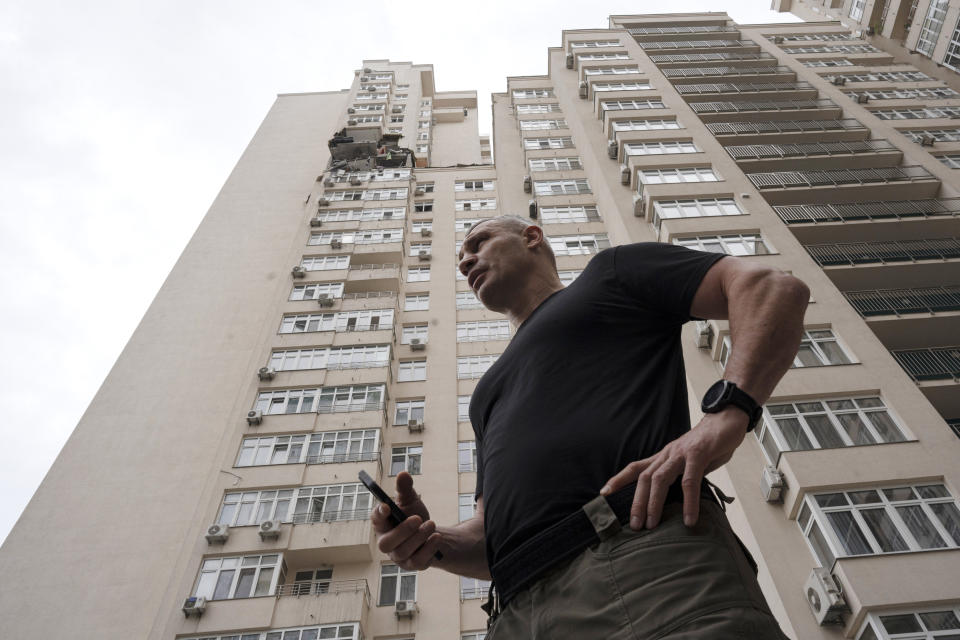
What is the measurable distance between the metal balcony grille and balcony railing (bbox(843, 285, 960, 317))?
14.5 metres

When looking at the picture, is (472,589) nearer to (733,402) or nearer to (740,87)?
(733,402)

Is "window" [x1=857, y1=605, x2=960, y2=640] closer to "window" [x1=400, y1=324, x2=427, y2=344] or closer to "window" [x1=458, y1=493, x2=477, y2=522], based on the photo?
"window" [x1=458, y1=493, x2=477, y2=522]

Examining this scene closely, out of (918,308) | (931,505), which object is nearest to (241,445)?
(931,505)

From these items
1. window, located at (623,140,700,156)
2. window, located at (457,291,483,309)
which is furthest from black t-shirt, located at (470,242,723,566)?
window, located at (457,291,483,309)

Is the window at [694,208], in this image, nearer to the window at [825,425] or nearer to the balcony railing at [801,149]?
the balcony railing at [801,149]

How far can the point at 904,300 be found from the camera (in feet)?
70.2

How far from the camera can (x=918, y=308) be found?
20.3 meters

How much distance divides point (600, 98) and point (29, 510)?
30.6 metres

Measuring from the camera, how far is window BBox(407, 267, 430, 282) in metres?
32.1

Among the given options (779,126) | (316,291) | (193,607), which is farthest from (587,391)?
(779,126)

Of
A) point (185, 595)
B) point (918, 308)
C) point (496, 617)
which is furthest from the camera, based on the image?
point (918, 308)

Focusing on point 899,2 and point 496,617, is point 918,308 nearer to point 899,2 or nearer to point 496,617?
point 496,617

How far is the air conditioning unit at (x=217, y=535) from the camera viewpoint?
1898 cm

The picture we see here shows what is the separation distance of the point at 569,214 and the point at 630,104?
7.43 m
